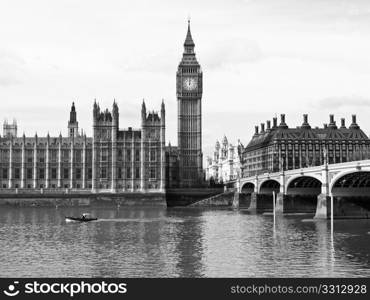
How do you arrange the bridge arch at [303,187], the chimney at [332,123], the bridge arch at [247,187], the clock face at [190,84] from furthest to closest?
the chimney at [332,123]
the clock face at [190,84]
the bridge arch at [247,187]
the bridge arch at [303,187]

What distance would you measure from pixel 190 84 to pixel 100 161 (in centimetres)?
3253

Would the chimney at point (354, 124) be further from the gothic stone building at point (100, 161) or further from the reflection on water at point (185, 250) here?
the reflection on water at point (185, 250)

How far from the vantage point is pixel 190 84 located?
171 metres

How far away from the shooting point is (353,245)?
193 ft

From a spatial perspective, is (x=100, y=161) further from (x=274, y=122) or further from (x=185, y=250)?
(x=185, y=250)

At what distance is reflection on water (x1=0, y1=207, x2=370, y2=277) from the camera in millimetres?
44906

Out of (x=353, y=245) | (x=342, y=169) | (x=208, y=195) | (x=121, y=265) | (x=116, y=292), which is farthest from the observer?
(x=208, y=195)

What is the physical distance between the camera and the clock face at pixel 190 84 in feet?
560

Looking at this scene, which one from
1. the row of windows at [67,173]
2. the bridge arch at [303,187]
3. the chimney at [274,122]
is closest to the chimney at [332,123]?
the chimney at [274,122]

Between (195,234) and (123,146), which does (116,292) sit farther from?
(123,146)

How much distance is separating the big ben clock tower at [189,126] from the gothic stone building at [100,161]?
14160 millimetres

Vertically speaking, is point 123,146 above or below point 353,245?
above

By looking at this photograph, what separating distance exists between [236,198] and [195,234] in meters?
72.2

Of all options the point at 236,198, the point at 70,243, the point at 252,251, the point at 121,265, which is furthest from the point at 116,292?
the point at 236,198
